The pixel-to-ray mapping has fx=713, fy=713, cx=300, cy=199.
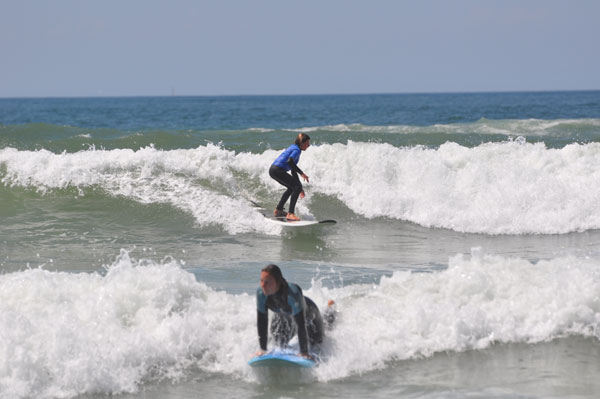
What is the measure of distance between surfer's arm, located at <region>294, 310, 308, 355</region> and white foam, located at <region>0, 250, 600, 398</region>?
0.80 ft

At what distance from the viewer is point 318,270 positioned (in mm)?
9805

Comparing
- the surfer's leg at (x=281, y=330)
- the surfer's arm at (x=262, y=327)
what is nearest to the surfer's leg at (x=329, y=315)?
the surfer's leg at (x=281, y=330)

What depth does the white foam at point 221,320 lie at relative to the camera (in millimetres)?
6473

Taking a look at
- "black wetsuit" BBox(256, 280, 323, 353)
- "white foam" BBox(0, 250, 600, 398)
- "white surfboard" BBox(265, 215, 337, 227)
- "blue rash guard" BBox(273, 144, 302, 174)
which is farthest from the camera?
"white surfboard" BBox(265, 215, 337, 227)

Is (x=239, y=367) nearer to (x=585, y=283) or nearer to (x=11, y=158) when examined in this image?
(x=585, y=283)

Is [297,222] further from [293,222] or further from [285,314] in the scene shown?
[285,314]

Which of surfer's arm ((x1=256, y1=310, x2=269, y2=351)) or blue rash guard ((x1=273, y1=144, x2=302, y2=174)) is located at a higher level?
blue rash guard ((x1=273, y1=144, x2=302, y2=174))

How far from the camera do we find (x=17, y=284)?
7.90 m

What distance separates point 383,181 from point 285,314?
9691mm

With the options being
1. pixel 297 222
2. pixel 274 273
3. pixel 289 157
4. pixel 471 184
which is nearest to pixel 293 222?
pixel 297 222

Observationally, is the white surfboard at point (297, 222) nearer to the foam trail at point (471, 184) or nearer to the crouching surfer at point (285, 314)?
the foam trail at point (471, 184)

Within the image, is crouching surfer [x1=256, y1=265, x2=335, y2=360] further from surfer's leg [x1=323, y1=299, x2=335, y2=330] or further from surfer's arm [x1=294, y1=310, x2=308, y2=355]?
surfer's leg [x1=323, y1=299, x2=335, y2=330]

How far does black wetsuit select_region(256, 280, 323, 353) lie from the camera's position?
6.24m

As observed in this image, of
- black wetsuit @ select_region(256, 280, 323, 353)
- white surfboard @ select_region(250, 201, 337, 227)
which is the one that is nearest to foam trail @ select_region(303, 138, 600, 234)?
white surfboard @ select_region(250, 201, 337, 227)
